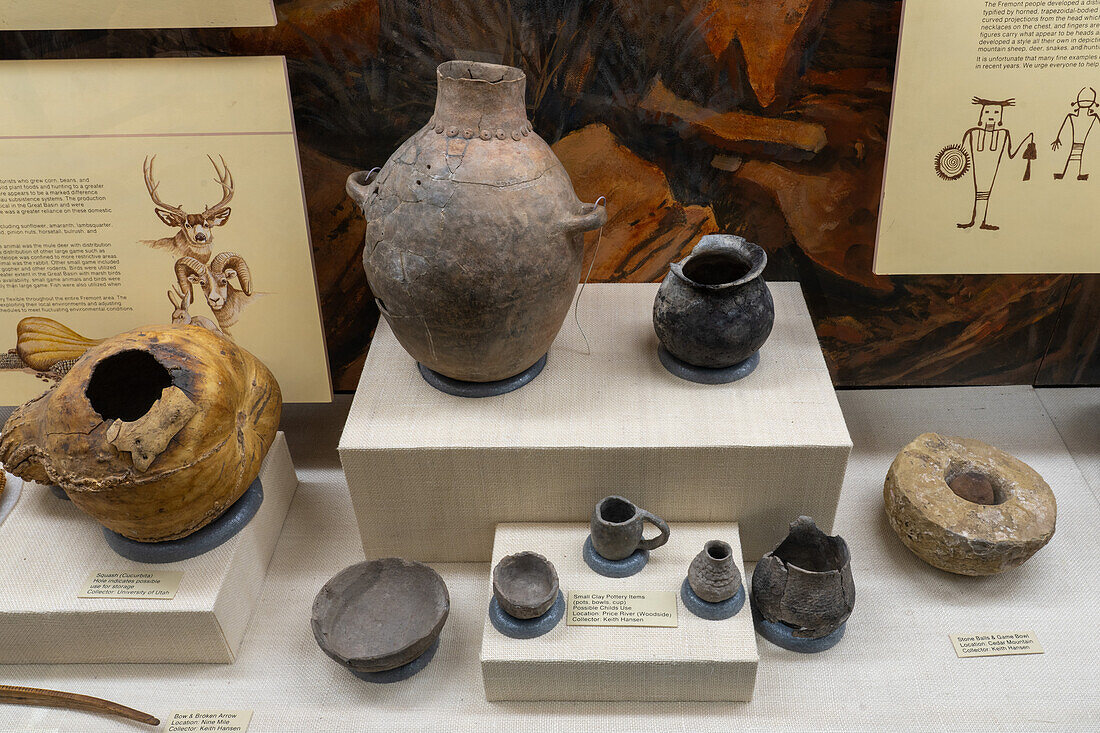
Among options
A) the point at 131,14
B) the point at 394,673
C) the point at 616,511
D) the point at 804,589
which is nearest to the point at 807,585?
the point at 804,589

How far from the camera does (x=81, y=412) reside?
5.81 feet

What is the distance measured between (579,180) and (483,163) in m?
0.54

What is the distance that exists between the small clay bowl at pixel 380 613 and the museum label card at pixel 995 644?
1.19m

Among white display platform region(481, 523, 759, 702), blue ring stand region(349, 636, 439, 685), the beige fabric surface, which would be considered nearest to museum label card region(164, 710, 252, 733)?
the beige fabric surface

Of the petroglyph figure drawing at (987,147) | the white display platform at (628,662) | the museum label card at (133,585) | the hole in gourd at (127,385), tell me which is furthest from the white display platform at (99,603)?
the petroglyph figure drawing at (987,147)

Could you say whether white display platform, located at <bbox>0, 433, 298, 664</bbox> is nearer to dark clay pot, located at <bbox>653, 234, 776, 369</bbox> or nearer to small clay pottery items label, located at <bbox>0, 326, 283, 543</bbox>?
small clay pottery items label, located at <bbox>0, 326, 283, 543</bbox>

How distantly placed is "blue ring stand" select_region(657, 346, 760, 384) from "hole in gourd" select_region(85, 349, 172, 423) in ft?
3.96

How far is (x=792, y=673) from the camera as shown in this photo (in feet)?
6.29

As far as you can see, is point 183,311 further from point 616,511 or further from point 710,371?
point 710,371

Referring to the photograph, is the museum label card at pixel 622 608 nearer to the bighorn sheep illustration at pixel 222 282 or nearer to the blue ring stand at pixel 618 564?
the blue ring stand at pixel 618 564

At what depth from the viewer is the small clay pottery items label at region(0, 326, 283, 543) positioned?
1.75 m

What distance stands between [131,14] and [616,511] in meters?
1.62

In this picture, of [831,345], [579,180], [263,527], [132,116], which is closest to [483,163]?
[579,180]

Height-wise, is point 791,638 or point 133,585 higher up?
point 133,585
